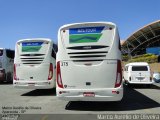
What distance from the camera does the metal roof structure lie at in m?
71.2

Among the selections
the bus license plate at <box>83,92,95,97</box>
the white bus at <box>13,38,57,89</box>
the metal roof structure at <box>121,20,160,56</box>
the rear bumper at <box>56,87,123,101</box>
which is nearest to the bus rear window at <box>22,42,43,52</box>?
the white bus at <box>13,38,57,89</box>

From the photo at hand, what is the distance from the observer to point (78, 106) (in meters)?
12.4

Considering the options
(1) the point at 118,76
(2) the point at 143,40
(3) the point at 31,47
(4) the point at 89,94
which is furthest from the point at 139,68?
(2) the point at 143,40

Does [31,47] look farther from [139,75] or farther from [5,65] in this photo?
[5,65]

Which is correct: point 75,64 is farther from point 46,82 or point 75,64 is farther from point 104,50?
point 46,82

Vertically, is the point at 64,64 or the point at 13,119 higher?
the point at 64,64

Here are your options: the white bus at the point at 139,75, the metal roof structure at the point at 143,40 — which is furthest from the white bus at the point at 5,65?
the metal roof structure at the point at 143,40

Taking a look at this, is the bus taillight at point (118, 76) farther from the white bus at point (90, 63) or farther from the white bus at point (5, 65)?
the white bus at point (5, 65)

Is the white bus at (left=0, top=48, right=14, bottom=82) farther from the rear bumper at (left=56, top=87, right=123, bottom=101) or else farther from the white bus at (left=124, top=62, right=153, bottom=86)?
the rear bumper at (left=56, top=87, right=123, bottom=101)

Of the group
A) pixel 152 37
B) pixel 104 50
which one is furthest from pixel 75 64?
pixel 152 37

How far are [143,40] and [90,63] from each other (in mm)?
71226

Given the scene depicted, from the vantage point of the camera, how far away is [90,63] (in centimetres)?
1134

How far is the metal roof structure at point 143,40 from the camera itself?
7125cm

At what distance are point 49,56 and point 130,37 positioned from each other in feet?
212
